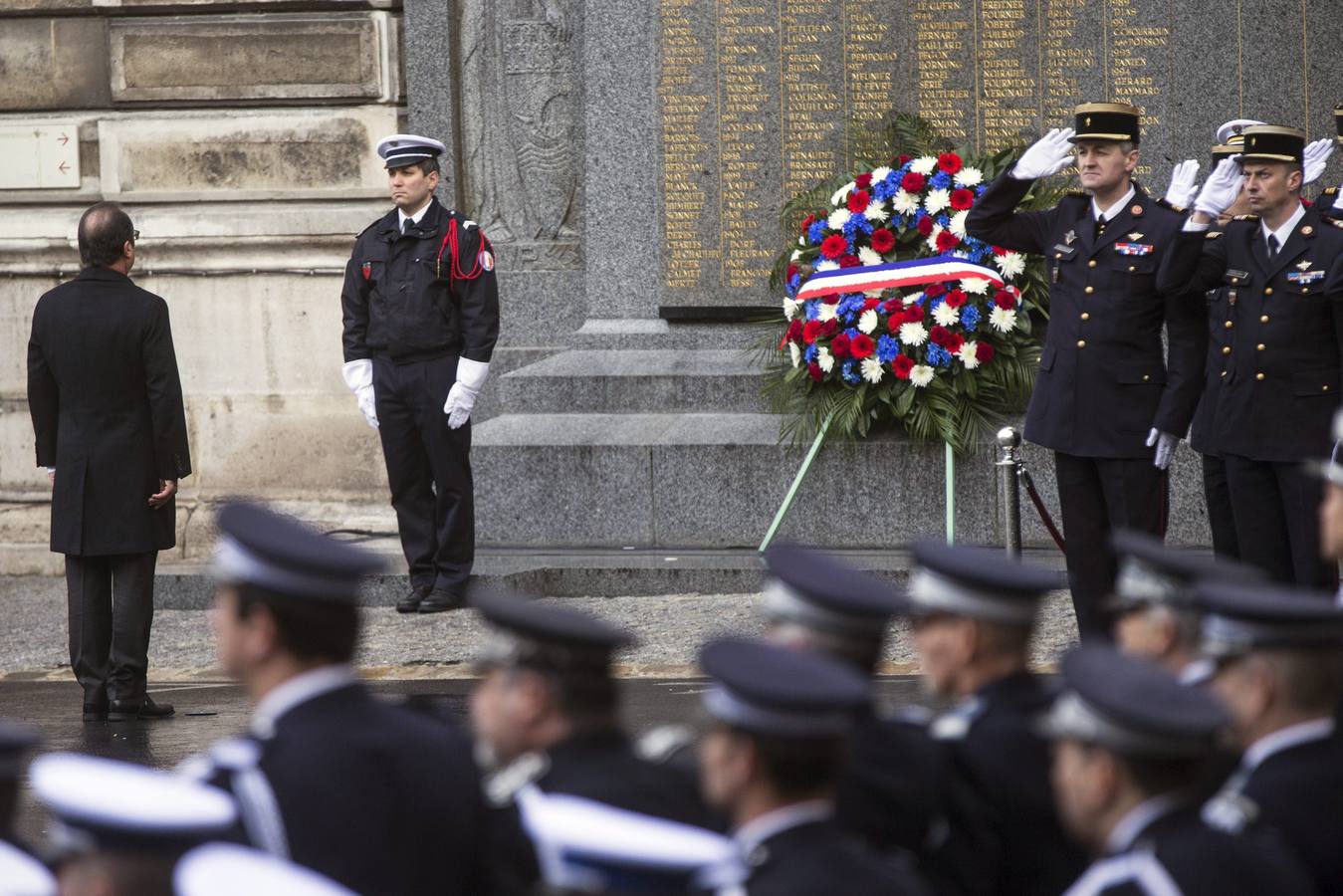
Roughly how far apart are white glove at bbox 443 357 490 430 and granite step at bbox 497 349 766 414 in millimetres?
1766

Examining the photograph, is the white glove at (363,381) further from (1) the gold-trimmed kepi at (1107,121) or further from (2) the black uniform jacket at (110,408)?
(1) the gold-trimmed kepi at (1107,121)

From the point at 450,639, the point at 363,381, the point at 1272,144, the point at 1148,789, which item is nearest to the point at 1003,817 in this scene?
the point at 1148,789

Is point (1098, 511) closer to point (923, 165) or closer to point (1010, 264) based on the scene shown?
point (1010, 264)

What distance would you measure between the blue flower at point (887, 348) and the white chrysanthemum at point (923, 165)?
929 mm

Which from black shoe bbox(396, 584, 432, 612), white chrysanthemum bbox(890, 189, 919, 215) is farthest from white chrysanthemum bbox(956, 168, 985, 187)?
black shoe bbox(396, 584, 432, 612)

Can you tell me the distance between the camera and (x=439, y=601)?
980 cm

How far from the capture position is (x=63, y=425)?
798 cm

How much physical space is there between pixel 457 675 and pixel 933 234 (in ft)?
11.9

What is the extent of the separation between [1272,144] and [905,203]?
343 centimetres

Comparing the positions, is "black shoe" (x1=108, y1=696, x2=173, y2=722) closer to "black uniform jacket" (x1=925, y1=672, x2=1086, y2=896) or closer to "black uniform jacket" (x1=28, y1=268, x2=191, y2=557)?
"black uniform jacket" (x1=28, y1=268, x2=191, y2=557)

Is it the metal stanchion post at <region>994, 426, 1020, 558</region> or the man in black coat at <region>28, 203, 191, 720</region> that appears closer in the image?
the man in black coat at <region>28, 203, 191, 720</region>

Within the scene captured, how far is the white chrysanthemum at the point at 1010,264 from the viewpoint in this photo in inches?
411

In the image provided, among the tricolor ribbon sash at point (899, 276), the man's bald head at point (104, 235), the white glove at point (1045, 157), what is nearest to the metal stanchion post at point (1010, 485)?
the white glove at point (1045, 157)

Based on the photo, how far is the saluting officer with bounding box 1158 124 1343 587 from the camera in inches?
281
